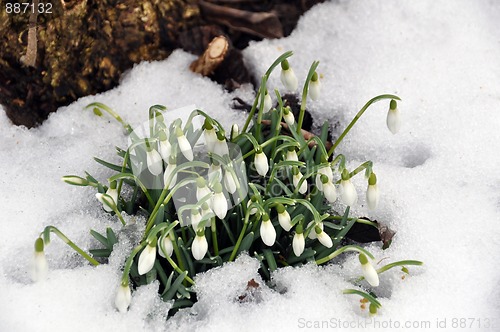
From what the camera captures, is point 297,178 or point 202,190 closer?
point 202,190

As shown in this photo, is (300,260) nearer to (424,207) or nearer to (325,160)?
(325,160)

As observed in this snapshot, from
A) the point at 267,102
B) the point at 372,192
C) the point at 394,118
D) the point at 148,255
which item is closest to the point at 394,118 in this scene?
the point at 394,118

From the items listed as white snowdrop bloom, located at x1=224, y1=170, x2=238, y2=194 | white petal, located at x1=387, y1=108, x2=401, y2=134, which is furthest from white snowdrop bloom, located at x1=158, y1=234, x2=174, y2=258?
white petal, located at x1=387, y1=108, x2=401, y2=134

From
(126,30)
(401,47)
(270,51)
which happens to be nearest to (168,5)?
(126,30)

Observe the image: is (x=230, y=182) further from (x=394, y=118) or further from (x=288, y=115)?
(x=394, y=118)

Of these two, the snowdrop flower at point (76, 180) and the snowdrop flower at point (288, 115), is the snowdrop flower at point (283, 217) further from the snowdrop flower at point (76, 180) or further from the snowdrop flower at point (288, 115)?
the snowdrop flower at point (76, 180)

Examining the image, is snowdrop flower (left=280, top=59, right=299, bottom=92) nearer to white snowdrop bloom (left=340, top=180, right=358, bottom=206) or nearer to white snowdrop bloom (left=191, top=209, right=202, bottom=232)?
white snowdrop bloom (left=340, top=180, right=358, bottom=206)
